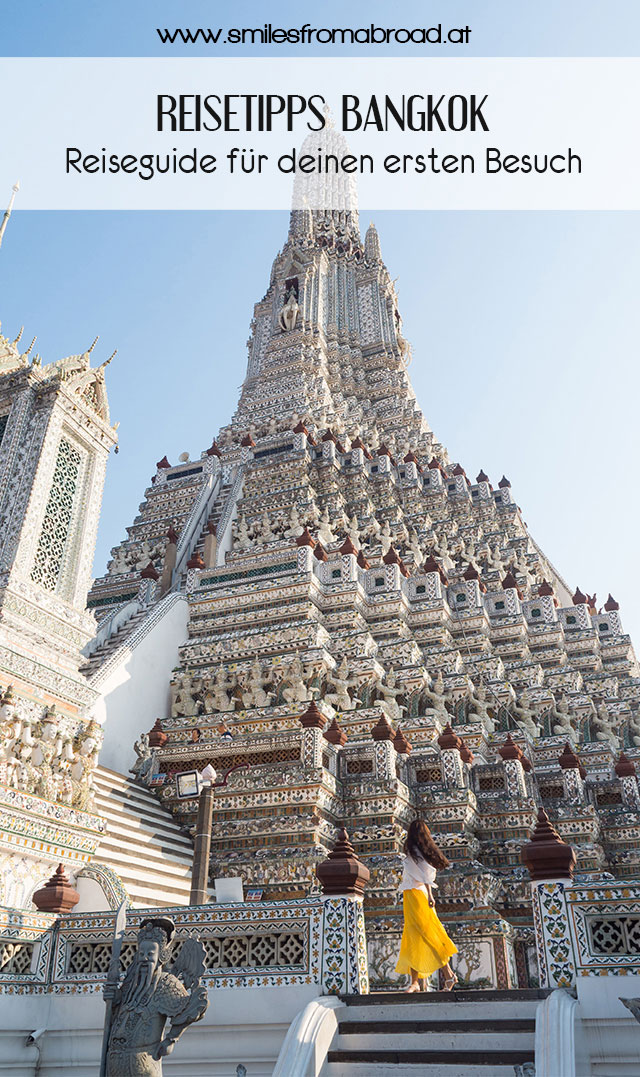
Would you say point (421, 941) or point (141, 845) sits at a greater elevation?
point (141, 845)

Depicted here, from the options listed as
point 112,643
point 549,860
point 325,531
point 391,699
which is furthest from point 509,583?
point 549,860

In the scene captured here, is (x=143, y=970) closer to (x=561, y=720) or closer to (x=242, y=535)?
(x=561, y=720)

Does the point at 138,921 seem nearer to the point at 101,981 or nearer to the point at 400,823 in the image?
the point at 101,981

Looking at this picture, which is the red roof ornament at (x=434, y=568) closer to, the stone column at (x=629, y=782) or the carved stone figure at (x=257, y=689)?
the carved stone figure at (x=257, y=689)

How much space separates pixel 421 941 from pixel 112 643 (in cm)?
1057

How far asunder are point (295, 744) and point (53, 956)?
5925 millimetres

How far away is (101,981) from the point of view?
267 inches

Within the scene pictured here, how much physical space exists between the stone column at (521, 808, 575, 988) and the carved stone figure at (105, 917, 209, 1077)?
2443mm

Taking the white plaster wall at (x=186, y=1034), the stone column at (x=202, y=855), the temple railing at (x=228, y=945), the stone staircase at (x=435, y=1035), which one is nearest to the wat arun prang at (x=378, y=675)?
the stone column at (x=202, y=855)

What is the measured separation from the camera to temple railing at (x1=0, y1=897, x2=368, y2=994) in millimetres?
6332

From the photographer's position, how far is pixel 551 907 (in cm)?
607

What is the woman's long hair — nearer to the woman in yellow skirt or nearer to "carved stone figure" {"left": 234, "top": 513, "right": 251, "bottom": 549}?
the woman in yellow skirt

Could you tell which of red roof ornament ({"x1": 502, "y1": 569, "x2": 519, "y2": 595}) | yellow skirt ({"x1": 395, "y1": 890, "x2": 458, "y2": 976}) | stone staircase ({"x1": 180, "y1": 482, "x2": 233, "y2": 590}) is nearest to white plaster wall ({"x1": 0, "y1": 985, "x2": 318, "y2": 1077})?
yellow skirt ({"x1": 395, "y1": 890, "x2": 458, "y2": 976})

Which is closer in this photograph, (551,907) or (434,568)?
(551,907)
